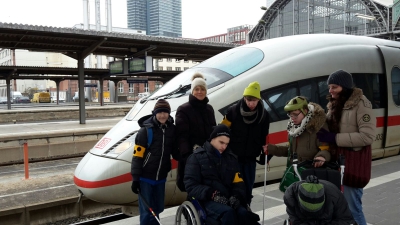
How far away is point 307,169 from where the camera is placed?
3.33 metres

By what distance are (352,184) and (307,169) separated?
52cm

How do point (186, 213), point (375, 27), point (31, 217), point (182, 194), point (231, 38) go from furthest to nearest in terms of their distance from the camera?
1. point (231, 38)
2. point (375, 27)
3. point (31, 217)
4. point (182, 194)
5. point (186, 213)

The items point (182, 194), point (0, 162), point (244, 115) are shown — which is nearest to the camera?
point (244, 115)

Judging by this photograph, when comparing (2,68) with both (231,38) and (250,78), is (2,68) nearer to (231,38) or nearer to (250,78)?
(250,78)

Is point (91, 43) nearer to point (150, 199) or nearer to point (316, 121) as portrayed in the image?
point (150, 199)

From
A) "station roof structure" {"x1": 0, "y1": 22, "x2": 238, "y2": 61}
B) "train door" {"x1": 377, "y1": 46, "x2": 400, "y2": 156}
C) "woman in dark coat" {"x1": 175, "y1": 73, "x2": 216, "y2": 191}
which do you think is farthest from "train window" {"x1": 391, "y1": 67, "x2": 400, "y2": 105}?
"station roof structure" {"x1": 0, "y1": 22, "x2": 238, "y2": 61}

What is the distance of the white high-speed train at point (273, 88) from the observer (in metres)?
4.98

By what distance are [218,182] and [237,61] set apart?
10.5ft

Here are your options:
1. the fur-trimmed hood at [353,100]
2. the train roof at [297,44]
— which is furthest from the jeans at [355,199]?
the train roof at [297,44]

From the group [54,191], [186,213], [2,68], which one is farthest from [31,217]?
[2,68]

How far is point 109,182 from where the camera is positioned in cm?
484

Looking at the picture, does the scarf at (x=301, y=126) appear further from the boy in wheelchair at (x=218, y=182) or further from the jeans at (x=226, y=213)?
the jeans at (x=226, y=213)

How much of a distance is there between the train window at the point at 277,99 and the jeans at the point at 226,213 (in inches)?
105

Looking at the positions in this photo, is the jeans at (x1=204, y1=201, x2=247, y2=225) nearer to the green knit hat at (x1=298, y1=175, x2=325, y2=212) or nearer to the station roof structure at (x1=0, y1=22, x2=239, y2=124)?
the green knit hat at (x1=298, y1=175, x2=325, y2=212)
